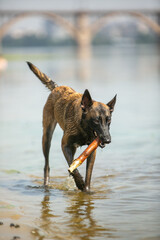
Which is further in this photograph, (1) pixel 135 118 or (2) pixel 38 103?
(2) pixel 38 103

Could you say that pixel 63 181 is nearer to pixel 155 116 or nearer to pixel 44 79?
pixel 44 79

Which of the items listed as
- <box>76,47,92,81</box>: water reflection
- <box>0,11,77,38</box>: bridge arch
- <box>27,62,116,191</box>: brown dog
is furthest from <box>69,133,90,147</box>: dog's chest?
<box>0,11,77,38</box>: bridge arch

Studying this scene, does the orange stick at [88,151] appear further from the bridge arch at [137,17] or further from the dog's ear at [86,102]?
the bridge arch at [137,17]

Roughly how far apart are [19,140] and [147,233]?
7.37m

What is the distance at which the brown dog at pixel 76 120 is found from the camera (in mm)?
7309

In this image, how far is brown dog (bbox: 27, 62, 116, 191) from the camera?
7.31m

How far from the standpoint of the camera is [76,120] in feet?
25.3

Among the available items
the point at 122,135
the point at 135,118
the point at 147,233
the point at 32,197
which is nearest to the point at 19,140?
the point at 122,135

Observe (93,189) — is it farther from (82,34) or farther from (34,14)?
(82,34)

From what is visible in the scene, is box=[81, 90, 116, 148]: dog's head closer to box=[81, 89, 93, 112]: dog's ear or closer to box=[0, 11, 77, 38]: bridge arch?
box=[81, 89, 93, 112]: dog's ear

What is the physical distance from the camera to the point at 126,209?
290 inches

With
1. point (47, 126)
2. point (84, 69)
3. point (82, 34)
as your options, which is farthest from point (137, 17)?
point (47, 126)

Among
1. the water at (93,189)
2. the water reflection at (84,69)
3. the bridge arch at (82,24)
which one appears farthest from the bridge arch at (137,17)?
the water at (93,189)

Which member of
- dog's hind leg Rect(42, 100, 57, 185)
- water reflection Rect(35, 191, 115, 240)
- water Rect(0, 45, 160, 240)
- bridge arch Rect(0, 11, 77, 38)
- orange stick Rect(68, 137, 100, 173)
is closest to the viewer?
water reflection Rect(35, 191, 115, 240)
